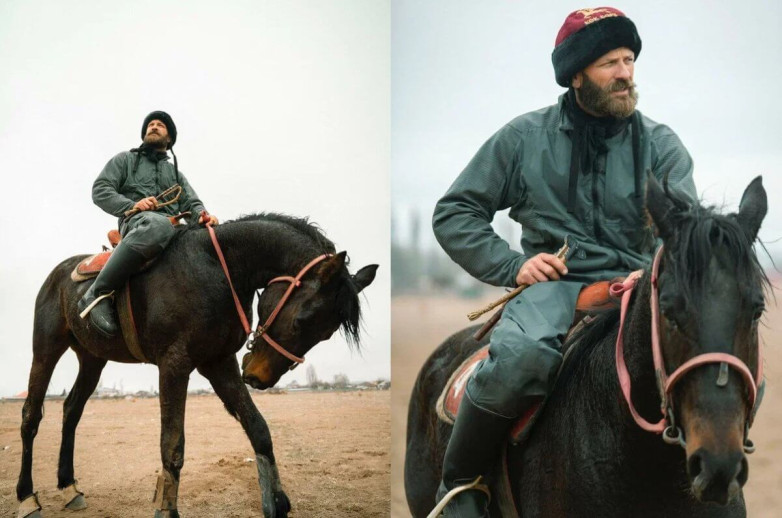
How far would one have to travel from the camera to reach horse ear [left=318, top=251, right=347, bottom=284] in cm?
351

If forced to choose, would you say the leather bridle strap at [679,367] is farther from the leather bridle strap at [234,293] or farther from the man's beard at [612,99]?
the leather bridle strap at [234,293]

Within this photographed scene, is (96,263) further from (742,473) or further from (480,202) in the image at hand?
(742,473)

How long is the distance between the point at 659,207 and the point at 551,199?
0.63m

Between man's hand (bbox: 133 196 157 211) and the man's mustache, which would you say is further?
man's hand (bbox: 133 196 157 211)

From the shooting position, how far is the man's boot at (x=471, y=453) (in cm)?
185

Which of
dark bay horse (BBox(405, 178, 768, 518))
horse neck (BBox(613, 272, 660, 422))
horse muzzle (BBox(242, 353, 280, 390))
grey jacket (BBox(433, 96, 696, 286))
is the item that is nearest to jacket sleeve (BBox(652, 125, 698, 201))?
grey jacket (BBox(433, 96, 696, 286))

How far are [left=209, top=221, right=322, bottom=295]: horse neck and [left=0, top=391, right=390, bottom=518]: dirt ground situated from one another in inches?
53.1

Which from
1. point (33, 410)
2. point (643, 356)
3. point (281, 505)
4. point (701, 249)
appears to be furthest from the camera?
point (33, 410)

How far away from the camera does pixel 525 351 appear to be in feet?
5.83

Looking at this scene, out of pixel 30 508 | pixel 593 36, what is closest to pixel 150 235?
pixel 30 508

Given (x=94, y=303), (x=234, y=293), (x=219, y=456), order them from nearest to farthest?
(x=234, y=293) → (x=94, y=303) → (x=219, y=456)

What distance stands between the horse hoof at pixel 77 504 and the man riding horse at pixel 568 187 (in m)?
2.94

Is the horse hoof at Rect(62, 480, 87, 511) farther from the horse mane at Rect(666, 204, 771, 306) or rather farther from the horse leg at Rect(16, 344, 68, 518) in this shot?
the horse mane at Rect(666, 204, 771, 306)

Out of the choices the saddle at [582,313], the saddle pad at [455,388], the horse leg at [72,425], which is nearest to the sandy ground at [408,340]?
the horse leg at [72,425]
